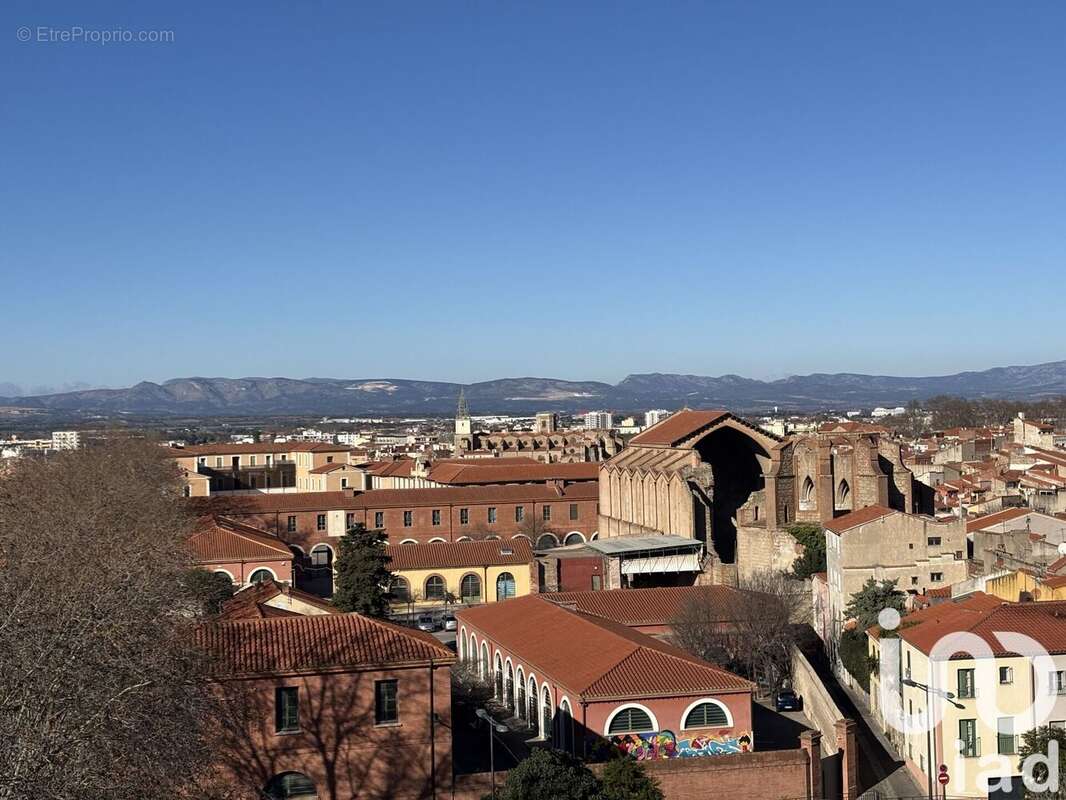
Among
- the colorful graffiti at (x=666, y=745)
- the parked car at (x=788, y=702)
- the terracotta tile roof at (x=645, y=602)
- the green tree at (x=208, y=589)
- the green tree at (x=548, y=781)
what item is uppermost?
the green tree at (x=208, y=589)

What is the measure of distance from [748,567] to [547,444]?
2678 inches

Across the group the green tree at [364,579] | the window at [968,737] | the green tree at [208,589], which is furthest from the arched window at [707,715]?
the green tree at [364,579]

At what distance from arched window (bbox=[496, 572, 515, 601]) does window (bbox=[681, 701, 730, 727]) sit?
28602mm

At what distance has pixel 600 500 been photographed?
227ft

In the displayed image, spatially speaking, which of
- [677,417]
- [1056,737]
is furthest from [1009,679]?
[677,417]

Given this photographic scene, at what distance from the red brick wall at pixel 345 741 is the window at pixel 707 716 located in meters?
5.94

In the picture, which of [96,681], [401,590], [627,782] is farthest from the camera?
[401,590]

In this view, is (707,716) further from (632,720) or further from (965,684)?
(965,684)

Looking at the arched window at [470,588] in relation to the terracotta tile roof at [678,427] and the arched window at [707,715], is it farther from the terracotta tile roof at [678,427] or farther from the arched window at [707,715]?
the arched window at [707,715]

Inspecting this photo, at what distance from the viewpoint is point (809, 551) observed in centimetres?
5081

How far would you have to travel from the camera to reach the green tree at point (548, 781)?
22297 millimetres

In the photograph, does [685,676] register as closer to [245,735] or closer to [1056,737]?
[1056,737]

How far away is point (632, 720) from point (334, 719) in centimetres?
700

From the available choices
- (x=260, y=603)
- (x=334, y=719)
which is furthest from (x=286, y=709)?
(x=260, y=603)
